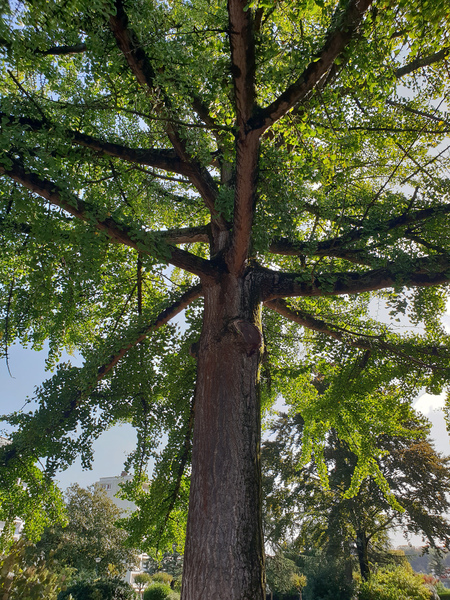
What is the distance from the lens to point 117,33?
11.2 feet

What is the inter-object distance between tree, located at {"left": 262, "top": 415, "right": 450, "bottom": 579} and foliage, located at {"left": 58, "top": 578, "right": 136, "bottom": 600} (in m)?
9.03

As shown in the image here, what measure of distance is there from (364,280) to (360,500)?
18.7 m

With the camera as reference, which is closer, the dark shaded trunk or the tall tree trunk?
the tall tree trunk

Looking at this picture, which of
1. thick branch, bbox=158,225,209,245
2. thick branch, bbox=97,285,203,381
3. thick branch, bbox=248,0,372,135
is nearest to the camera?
thick branch, bbox=248,0,372,135

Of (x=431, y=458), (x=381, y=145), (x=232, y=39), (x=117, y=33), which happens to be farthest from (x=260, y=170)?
(x=431, y=458)

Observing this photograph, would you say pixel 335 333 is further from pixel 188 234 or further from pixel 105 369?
pixel 105 369

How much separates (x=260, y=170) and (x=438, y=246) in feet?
10.3

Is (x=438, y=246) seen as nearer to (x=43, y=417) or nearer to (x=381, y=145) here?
(x=381, y=145)

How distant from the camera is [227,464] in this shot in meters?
3.51

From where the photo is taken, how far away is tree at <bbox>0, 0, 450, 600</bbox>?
10.9ft

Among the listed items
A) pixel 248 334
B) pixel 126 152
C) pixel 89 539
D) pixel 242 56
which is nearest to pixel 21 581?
pixel 248 334

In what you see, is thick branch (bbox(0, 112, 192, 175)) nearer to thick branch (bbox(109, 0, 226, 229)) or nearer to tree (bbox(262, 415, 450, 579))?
thick branch (bbox(109, 0, 226, 229))

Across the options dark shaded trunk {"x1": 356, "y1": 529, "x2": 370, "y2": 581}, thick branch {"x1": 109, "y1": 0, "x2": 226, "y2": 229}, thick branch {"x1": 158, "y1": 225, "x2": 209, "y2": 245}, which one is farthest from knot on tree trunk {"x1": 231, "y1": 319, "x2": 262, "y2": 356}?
dark shaded trunk {"x1": 356, "y1": 529, "x2": 370, "y2": 581}

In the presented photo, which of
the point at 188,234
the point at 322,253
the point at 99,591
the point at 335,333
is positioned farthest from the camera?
the point at 99,591
